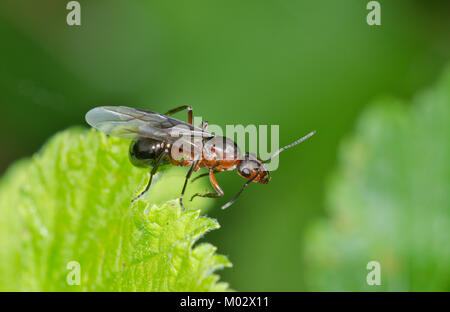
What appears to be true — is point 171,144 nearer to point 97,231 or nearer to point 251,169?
point 251,169

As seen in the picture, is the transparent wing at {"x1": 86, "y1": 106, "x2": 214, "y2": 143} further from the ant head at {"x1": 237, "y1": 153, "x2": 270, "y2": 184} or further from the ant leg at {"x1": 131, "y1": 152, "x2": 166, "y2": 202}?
the ant head at {"x1": 237, "y1": 153, "x2": 270, "y2": 184}

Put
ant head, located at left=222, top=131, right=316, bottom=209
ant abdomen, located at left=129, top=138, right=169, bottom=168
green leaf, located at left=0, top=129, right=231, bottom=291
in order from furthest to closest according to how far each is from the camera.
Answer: ant head, located at left=222, top=131, right=316, bottom=209
ant abdomen, located at left=129, top=138, right=169, bottom=168
green leaf, located at left=0, top=129, right=231, bottom=291

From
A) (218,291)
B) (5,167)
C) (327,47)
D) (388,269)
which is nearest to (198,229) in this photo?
A: (218,291)

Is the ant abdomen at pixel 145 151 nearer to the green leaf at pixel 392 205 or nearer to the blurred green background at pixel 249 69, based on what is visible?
the green leaf at pixel 392 205

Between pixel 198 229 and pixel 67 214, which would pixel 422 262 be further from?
pixel 67 214

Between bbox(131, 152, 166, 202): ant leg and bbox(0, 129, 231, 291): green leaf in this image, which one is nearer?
bbox(0, 129, 231, 291): green leaf

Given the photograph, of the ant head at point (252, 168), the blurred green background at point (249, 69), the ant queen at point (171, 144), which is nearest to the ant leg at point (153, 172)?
the ant queen at point (171, 144)

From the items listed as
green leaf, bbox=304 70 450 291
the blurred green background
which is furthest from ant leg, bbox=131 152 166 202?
the blurred green background
